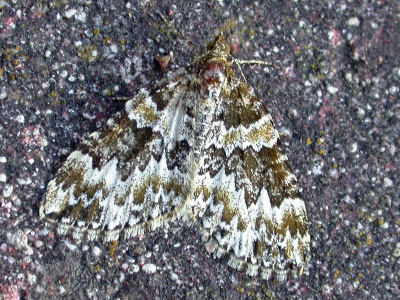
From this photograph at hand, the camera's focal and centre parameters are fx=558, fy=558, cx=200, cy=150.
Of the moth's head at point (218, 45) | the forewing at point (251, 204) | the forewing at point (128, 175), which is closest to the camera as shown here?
the forewing at point (128, 175)

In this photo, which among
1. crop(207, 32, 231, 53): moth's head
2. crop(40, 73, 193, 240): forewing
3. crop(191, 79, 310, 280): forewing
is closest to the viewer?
crop(40, 73, 193, 240): forewing

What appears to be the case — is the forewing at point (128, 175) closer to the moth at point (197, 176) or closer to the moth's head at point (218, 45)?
the moth at point (197, 176)

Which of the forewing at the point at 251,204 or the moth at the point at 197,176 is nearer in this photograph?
the moth at the point at 197,176

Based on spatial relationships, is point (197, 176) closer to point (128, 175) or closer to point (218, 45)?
point (128, 175)

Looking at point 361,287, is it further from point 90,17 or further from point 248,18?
point 90,17

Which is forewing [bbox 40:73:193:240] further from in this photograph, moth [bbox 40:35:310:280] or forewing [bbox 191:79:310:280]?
forewing [bbox 191:79:310:280]

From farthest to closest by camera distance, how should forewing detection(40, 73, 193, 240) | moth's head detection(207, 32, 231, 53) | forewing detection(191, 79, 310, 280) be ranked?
1. moth's head detection(207, 32, 231, 53)
2. forewing detection(191, 79, 310, 280)
3. forewing detection(40, 73, 193, 240)

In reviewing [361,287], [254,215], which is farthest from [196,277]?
[361,287]

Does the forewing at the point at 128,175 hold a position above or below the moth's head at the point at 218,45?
below

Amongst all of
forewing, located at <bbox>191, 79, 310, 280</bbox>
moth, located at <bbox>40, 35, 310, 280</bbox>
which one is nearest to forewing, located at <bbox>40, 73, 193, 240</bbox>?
moth, located at <bbox>40, 35, 310, 280</bbox>

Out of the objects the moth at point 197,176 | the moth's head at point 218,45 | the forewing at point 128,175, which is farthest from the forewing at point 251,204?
the moth's head at point 218,45
